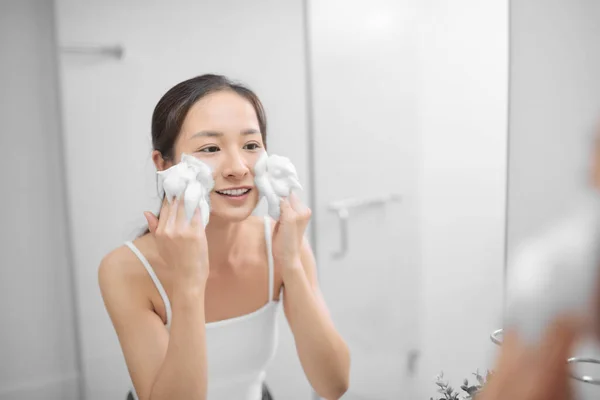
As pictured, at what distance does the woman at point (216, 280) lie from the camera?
2.45 ft

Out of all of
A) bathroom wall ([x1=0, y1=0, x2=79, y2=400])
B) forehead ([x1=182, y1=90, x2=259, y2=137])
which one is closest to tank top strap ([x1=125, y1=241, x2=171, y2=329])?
forehead ([x1=182, y1=90, x2=259, y2=137])

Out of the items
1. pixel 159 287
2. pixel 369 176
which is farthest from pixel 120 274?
pixel 369 176

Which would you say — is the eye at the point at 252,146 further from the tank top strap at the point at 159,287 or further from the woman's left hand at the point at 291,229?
the tank top strap at the point at 159,287

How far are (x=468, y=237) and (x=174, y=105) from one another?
1.06 meters

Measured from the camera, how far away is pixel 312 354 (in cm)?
88

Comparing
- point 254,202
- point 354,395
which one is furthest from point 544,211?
point 354,395

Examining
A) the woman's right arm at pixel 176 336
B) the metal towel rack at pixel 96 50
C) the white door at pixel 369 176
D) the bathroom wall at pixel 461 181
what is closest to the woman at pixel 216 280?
the woman's right arm at pixel 176 336

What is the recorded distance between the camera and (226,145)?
820mm

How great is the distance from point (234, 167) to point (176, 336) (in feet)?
0.82

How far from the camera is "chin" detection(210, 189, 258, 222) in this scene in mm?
828

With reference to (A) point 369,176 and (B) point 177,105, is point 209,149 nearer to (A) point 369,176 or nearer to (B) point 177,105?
(B) point 177,105

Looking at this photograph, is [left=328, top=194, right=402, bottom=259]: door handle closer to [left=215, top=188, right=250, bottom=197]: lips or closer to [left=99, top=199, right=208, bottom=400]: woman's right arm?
[left=215, top=188, right=250, bottom=197]: lips

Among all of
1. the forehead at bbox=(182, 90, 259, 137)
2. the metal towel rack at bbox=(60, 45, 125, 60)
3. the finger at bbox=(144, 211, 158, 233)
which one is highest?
the metal towel rack at bbox=(60, 45, 125, 60)

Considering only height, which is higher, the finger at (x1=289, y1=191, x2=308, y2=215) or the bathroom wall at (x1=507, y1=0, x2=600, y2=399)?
the bathroom wall at (x1=507, y1=0, x2=600, y2=399)
